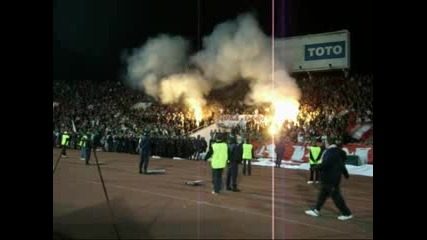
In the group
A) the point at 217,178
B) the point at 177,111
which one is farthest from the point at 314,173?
the point at 177,111

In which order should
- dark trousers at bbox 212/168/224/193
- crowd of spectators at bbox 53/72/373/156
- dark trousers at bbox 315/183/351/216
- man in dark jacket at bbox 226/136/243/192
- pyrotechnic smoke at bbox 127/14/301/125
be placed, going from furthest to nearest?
pyrotechnic smoke at bbox 127/14/301/125, crowd of spectators at bbox 53/72/373/156, man in dark jacket at bbox 226/136/243/192, dark trousers at bbox 212/168/224/193, dark trousers at bbox 315/183/351/216

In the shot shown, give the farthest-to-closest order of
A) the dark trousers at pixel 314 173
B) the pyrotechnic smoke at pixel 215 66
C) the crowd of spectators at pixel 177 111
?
the pyrotechnic smoke at pixel 215 66 < the crowd of spectators at pixel 177 111 < the dark trousers at pixel 314 173

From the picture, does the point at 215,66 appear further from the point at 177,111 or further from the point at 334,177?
the point at 334,177

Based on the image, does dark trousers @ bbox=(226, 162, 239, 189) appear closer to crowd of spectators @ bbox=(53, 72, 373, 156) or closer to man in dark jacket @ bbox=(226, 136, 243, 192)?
man in dark jacket @ bbox=(226, 136, 243, 192)

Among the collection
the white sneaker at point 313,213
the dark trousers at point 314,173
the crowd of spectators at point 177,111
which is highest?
the crowd of spectators at point 177,111

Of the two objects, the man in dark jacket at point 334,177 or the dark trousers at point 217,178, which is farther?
the dark trousers at point 217,178

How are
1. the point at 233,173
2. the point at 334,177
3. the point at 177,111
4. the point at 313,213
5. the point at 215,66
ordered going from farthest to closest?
the point at 215,66
the point at 177,111
the point at 233,173
the point at 313,213
the point at 334,177

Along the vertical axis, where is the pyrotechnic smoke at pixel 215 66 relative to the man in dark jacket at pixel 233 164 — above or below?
above

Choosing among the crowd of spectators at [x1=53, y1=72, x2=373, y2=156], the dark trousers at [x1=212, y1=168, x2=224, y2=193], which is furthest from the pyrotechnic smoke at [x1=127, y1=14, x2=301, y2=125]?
the dark trousers at [x1=212, y1=168, x2=224, y2=193]

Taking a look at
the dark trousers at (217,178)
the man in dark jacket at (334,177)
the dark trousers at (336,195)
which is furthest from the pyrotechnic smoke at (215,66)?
the dark trousers at (336,195)

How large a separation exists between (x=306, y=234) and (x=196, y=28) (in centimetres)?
2168

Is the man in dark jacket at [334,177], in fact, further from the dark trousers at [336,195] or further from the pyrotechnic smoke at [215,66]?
the pyrotechnic smoke at [215,66]
